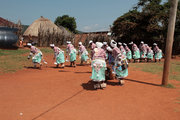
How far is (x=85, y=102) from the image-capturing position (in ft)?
15.6

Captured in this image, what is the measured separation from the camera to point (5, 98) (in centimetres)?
491

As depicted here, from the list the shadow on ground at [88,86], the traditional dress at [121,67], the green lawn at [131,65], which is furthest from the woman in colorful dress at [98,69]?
the green lawn at [131,65]

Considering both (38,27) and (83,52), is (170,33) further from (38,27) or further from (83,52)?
(38,27)

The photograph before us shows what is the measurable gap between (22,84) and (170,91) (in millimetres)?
5563

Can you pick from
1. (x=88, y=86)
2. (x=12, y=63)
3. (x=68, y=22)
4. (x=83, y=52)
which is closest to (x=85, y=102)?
(x=88, y=86)

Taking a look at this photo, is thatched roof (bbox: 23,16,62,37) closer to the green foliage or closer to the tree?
the green foliage

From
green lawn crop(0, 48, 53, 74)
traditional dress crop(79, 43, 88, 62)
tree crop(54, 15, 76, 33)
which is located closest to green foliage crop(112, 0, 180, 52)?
traditional dress crop(79, 43, 88, 62)

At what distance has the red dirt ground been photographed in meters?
3.86

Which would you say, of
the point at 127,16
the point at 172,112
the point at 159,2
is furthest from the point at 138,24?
the point at 172,112

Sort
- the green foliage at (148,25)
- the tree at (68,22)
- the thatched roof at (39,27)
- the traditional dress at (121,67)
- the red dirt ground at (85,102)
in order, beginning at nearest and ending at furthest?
the red dirt ground at (85,102), the traditional dress at (121,67), the green foliage at (148,25), the thatched roof at (39,27), the tree at (68,22)

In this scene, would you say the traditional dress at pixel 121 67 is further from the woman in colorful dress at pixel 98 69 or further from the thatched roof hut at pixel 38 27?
the thatched roof hut at pixel 38 27

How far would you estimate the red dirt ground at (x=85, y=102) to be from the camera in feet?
12.7

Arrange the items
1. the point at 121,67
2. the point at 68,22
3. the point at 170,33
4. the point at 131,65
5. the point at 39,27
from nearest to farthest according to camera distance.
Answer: the point at 170,33 → the point at 121,67 → the point at 131,65 → the point at 39,27 → the point at 68,22

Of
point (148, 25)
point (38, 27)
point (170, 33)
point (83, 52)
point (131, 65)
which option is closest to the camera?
point (170, 33)
